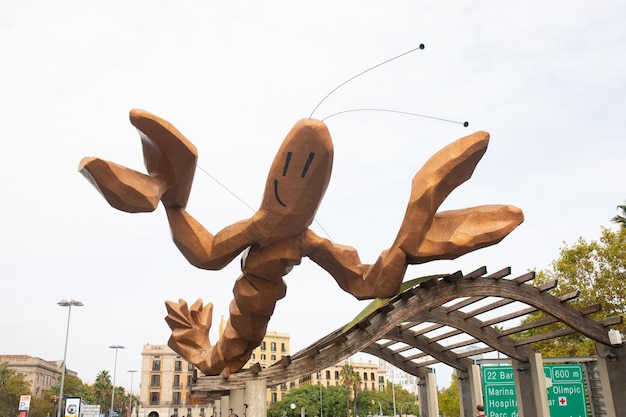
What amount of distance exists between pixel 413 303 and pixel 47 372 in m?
96.1

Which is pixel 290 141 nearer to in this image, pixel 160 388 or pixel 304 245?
pixel 304 245

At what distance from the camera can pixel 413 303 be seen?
33.1 ft

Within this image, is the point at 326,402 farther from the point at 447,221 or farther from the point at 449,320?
the point at 447,221

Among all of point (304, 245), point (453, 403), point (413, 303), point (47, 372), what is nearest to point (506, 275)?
point (413, 303)

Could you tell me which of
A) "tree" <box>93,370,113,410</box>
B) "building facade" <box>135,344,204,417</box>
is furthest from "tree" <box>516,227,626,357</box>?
"building facade" <box>135,344,204,417</box>

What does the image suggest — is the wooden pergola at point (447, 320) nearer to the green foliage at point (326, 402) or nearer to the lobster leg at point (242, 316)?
the lobster leg at point (242, 316)

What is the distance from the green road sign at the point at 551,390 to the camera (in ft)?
42.8

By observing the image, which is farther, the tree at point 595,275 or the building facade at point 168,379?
the building facade at point 168,379

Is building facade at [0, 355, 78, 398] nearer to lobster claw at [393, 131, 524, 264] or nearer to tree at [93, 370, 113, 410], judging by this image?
tree at [93, 370, 113, 410]

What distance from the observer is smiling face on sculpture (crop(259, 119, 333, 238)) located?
27.7ft

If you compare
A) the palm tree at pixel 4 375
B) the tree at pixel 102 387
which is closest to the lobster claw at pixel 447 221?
the palm tree at pixel 4 375

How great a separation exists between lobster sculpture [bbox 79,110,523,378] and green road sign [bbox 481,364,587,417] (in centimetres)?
582

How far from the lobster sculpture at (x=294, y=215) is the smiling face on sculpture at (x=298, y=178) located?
0.05 feet

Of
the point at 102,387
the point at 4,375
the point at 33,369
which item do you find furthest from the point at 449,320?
the point at 33,369
